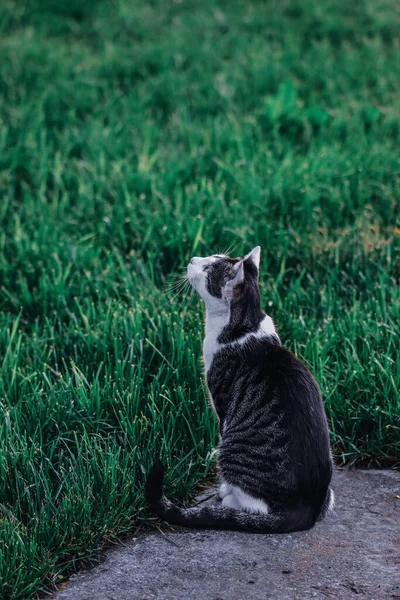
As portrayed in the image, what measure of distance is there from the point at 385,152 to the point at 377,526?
3.14 meters

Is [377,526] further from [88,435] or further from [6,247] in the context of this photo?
[6,247]

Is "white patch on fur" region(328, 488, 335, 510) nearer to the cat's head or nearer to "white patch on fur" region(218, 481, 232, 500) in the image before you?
"white patch on fur" region(218, 481, 232, 500)

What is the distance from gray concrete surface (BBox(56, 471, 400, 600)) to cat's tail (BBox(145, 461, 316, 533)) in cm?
4

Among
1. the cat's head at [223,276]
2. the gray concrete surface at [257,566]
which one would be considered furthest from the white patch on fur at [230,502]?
the cat's head at [223,276]

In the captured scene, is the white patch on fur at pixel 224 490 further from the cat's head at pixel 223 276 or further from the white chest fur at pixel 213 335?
the cat's head at pixel 223 276

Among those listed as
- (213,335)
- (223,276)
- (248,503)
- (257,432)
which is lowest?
(248,503)

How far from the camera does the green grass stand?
305 cm

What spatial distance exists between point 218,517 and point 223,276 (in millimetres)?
868

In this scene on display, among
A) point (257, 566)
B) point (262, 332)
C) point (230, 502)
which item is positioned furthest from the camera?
point (262, 332)

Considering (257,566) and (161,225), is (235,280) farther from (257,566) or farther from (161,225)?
(161,225)

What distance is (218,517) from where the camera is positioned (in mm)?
2742

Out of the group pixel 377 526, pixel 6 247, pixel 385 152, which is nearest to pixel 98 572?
pixel 377 526

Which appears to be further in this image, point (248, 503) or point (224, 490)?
point (224, 490)

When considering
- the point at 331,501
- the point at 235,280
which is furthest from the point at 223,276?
the point at 331,501
